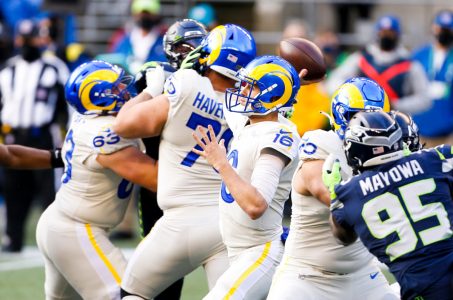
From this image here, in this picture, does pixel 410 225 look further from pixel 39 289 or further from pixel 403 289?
pixel 39 289

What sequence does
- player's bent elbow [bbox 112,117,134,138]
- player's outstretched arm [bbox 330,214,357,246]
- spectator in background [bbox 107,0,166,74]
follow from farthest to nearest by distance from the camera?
spectator in background [bbox 107,0,166,74] → player's bent elbow [bbox 112,117,134,138] → player's outstretched arm [bbox 330,214,357,246]

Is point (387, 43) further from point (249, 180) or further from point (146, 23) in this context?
point (249, 180)

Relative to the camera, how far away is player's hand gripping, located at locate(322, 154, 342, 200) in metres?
5.00

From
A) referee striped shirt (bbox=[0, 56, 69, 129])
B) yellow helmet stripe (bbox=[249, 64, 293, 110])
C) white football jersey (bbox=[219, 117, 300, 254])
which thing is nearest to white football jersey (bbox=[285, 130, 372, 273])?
white football jersey (bbox=[219, 117, 300, 254])

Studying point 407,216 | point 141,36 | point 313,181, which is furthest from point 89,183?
point 141,36

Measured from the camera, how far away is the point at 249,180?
553 centimetres

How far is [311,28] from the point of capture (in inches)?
614

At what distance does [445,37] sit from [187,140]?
623 centimetres

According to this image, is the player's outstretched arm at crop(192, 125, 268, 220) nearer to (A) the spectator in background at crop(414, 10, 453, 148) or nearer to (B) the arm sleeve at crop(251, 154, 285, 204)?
(B) the arm sleeve at crop(251, 154, 285, 204)

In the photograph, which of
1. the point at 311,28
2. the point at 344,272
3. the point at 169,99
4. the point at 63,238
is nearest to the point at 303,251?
the point at 344,272

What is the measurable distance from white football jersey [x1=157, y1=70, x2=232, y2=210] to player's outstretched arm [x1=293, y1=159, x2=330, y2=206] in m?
0.80

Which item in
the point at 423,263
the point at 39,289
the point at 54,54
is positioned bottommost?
the point at 39,289

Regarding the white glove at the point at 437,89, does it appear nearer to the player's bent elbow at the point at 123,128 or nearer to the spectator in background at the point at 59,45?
the spectator in background at the point at 59,45

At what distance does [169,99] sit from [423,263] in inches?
69.8
